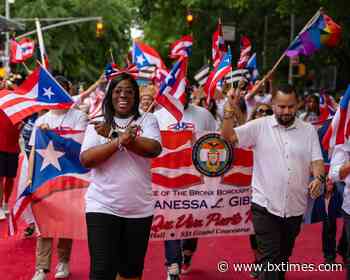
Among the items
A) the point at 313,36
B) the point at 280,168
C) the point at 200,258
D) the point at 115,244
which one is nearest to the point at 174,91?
the point at 280,168

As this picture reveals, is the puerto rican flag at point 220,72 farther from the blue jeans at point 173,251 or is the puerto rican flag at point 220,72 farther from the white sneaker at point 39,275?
the white sneaker at point 39,275

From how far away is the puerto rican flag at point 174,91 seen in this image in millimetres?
6086

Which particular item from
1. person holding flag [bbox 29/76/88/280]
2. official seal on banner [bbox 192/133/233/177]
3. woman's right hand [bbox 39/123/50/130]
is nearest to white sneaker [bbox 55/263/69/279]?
person holding flag [bbox 29/76/88/280]

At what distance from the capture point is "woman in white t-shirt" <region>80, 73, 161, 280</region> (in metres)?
4.58

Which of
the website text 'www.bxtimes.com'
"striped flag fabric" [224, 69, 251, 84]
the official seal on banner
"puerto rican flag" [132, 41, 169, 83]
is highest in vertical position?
"puerto rican flag" [132, 41, 169, 83]

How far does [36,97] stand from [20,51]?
9.32 metres

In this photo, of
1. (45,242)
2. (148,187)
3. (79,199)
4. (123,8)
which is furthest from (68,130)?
(123,8)

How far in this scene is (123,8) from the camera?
138 feet

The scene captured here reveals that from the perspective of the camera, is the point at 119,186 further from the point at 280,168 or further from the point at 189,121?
the point at 189,121

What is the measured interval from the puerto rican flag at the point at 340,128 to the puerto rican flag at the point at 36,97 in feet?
8.44

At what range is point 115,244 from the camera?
465cm

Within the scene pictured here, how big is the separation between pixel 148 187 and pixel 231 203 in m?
2.35

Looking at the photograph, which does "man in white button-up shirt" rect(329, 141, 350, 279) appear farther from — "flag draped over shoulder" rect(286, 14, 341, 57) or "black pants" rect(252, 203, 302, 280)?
"flag draped over shoulder" rect(286, 14, 341, 57)

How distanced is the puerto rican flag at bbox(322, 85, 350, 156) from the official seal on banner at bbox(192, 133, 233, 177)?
4.28 feet
